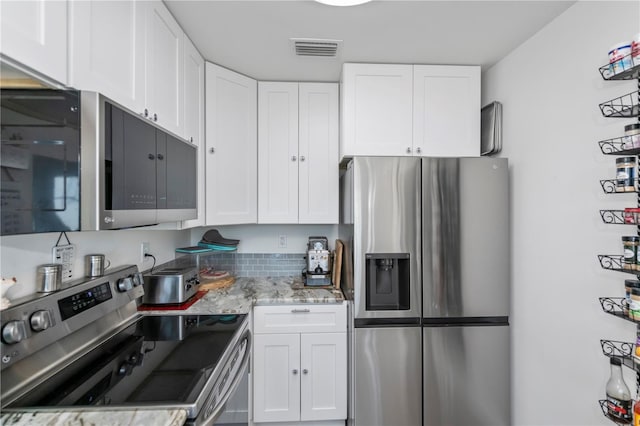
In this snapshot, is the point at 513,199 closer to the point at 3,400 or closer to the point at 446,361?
the point at 446,361

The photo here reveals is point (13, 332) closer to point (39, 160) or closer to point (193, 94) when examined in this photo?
point (39, 160)

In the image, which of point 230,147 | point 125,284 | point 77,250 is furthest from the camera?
point 230,147

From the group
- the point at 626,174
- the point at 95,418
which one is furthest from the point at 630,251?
the point at 95,418

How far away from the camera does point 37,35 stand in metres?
0.81

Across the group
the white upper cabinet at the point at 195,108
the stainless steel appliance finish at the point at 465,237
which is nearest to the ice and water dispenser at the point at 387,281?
the stainless steel appliance finish at the point at 465,237

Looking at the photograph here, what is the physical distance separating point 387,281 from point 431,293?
0.27m

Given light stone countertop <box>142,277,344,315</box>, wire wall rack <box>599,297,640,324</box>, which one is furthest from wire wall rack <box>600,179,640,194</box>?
light stone countertop <box>142,277,344,315</box>

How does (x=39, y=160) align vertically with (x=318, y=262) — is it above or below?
above

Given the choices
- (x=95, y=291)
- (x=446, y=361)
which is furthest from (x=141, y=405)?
(x=446, y=361)

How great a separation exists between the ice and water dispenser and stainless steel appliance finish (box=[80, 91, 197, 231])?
1.15 meters

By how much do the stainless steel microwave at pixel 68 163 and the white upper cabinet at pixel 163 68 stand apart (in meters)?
0.43

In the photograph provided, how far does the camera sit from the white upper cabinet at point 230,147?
7.16 feet

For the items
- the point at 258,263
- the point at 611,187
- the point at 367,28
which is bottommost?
the point at 258,263

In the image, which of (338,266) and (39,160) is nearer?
(39,160)
